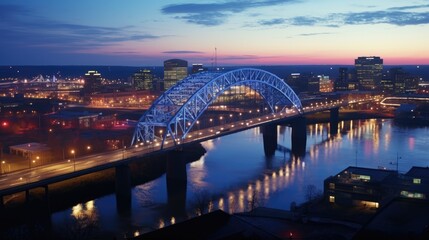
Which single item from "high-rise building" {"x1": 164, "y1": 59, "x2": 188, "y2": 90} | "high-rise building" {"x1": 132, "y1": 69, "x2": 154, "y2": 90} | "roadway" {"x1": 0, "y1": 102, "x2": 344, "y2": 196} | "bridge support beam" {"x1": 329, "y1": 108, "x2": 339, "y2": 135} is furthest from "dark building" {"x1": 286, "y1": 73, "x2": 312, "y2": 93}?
"roadway" {"x1": 0, "y1": 102, "x2": 344, "y2": 196}

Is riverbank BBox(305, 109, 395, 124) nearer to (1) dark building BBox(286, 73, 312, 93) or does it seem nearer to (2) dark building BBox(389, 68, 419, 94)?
(1) dark building BBox(286, 73, 312, 93)

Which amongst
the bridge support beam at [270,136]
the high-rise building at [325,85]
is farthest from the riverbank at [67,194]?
the high-rise building at [325,85]

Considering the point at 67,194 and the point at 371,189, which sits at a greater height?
the point at 371,189

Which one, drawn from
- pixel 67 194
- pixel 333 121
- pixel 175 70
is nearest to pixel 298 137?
pixel 333 121

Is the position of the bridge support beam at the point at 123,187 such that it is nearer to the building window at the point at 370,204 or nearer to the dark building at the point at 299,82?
the building window at the point at 370,204

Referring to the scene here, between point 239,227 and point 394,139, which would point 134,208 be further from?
point 394,139

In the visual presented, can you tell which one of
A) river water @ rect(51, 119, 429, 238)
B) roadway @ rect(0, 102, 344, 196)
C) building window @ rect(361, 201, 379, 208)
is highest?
roadway @ rect(0, 102, 344, 196)

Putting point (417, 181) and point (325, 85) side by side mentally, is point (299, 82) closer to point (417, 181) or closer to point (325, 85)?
point (325, 85)
